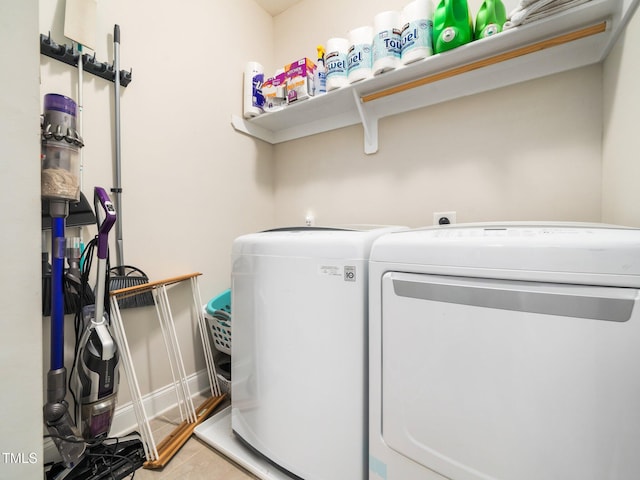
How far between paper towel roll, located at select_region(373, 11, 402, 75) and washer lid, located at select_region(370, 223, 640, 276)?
98 centimetres

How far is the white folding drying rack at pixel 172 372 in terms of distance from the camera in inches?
42.6

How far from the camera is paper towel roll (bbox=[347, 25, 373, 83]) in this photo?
4.55ft

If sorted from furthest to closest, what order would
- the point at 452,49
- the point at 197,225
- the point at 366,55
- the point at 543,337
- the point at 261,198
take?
the point at 261,198 → the point at 197,225 → the point at 366,55 → the point at 452,49 → the point at 543,337

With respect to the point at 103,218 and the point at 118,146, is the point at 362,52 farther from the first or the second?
the point at 103,218

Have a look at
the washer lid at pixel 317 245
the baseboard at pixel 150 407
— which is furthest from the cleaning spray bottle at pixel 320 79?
the baseboard at pixel 150 407

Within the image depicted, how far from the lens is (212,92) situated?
5.43ft

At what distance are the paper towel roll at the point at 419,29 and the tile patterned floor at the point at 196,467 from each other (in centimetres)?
186

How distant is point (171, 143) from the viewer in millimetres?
1456

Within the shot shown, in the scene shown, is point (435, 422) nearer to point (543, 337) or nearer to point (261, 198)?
point (543, 337)

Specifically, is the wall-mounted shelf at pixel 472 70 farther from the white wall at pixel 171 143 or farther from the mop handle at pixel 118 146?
the mop handle at pixel 118 146

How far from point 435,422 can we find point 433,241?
45 centimetres

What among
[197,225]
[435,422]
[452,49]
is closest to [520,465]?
[435,422]

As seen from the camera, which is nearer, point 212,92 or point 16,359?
point 16,359

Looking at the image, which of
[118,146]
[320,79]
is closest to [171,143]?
[118,146]
